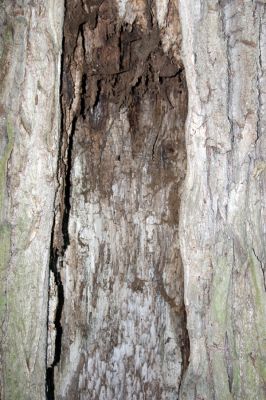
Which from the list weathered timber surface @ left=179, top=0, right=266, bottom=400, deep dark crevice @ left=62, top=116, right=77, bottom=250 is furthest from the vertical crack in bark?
weathered timber surface @ left=179, top=0, right=266, bottom=400

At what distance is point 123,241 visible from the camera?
1.38m

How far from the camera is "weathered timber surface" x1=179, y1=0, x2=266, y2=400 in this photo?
1.16 m

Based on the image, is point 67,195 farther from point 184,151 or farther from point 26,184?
point 184,151

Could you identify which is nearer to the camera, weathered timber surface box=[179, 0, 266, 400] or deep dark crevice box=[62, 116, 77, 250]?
weathered timber surface box=[179, 0, 266, 400]

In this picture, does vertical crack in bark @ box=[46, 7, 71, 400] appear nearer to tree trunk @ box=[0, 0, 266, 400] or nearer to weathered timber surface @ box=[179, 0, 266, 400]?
tree trunk @ box=[0, 0, 266, 400]

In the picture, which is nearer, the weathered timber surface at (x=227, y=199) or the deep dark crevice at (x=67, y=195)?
the weathered timber surface at (x=227, y=199)

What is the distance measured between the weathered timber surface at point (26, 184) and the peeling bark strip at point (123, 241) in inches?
5.1

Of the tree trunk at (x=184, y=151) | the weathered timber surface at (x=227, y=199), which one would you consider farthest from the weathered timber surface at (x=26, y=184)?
the weathered timber surface at (x=227, y=199)

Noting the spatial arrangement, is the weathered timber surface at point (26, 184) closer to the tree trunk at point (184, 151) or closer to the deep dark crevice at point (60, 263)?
the tree trunk at point (184, 151)

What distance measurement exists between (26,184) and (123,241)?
336 millimetres

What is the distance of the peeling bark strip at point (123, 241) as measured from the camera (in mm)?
1326

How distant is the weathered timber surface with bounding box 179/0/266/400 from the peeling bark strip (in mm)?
160

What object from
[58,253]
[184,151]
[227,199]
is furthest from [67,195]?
[227,199]

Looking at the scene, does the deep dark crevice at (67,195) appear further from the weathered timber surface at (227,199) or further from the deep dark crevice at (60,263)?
the weathered timber surface at (227,199)
